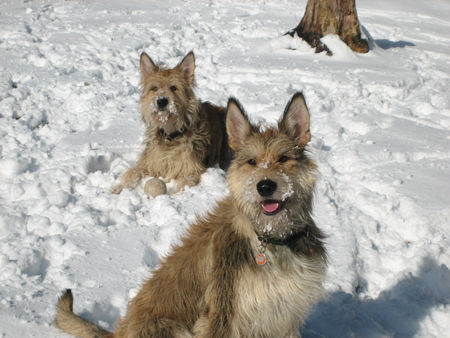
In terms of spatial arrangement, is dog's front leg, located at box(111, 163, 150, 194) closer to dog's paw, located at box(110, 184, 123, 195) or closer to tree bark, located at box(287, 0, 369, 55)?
dog's paw, located at box(110, 184, 123, 195)

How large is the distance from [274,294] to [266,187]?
0.77 m

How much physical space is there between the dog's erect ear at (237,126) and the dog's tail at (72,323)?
5.65ft

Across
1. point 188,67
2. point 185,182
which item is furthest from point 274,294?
point 188,67

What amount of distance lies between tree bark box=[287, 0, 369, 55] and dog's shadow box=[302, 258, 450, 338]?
7.61 m

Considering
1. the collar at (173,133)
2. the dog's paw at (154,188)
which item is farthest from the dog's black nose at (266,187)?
the collar at (173,133)

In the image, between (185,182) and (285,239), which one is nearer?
(285,239)

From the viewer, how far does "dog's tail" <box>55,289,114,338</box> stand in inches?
121

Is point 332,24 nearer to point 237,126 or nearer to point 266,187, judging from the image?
point 237,126

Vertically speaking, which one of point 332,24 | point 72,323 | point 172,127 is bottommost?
point 72,323

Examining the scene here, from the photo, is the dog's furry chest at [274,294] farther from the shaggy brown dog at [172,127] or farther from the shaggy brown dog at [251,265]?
the shaggy brown dog at [172,127]

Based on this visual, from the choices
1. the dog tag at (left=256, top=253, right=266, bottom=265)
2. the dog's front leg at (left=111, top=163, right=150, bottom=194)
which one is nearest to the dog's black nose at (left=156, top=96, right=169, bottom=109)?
the dog's front leg at (left=111, top=163, right=150, bottom=194)

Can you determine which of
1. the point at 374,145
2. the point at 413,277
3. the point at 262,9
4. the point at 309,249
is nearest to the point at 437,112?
the point at 374,145

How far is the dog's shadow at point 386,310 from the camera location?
364 centimetres

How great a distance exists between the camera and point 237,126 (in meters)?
3.25
